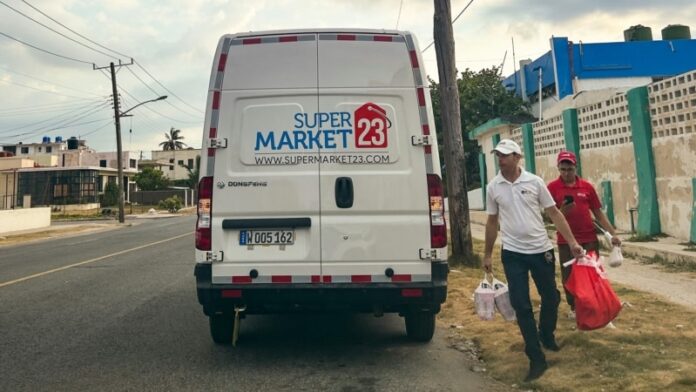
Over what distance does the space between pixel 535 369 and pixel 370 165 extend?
201 cm

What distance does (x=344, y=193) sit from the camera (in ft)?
14.1

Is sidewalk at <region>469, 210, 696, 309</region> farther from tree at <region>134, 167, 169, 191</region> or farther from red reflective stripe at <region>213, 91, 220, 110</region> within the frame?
tree at <region>134, 167, 169, 191</region>

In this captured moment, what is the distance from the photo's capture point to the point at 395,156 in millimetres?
4348

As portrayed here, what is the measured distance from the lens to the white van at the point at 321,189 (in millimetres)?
4254

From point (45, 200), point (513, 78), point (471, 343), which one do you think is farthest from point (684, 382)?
point (45, 200)

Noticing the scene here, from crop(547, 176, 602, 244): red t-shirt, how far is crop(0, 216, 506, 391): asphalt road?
5.64ft

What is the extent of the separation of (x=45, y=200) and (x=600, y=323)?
55.9 metres

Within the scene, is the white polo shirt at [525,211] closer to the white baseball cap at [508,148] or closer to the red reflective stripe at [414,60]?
the white baseball cap at [508,148]

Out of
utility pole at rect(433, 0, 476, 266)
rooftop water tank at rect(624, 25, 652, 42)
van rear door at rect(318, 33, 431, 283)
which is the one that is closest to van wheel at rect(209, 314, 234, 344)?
van rear door at rect(318, 33, 431, 283)

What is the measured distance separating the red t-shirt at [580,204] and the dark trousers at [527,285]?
94 cm

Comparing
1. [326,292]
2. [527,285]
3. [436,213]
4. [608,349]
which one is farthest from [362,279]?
[608,349]

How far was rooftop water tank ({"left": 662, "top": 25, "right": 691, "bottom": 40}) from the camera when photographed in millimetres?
26875

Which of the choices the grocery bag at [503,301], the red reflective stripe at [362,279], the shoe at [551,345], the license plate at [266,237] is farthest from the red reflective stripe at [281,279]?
the shoe at [551,345]

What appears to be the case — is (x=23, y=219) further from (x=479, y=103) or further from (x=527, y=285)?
(x=527, y=285)
